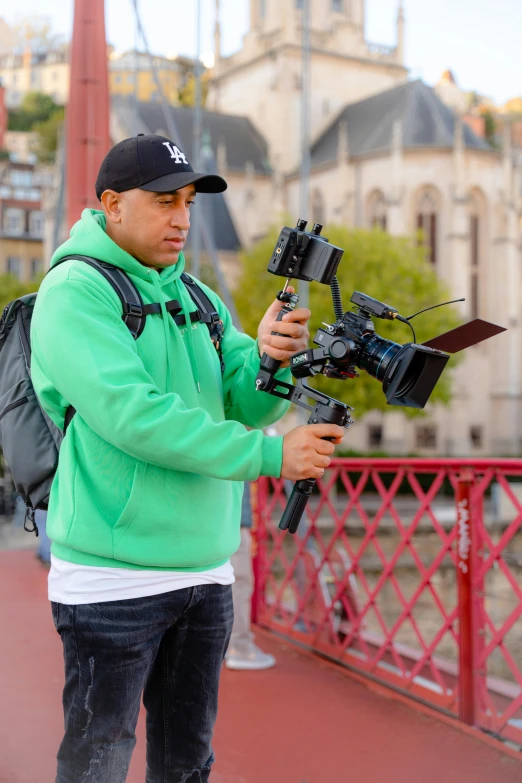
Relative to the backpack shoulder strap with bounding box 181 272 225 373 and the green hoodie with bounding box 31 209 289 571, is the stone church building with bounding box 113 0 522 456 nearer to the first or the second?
the backpack shoulder strap with bounding box 181 272 225 373

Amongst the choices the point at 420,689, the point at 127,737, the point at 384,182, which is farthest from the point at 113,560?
the point at 384,182

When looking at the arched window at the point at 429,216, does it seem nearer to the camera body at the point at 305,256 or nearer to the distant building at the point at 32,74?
the camera body at the point at 305,256

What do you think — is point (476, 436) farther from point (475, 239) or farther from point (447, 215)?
point (447, 215)

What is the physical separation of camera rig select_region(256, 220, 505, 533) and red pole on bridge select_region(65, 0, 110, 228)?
6449mm

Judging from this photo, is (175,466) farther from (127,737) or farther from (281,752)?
(281,752)

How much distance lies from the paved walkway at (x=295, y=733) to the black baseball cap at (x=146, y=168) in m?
2.55

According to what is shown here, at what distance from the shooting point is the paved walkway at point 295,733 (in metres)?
3.77

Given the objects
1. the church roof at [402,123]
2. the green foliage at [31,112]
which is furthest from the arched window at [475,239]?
the green foliage at [31,112]

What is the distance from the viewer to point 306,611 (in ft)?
20.2

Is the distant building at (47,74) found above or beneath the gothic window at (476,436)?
above

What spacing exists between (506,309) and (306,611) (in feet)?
Answer: 136

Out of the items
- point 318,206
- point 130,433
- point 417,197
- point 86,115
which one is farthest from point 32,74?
point 130,433

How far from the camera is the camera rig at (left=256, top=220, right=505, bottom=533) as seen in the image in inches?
83.8

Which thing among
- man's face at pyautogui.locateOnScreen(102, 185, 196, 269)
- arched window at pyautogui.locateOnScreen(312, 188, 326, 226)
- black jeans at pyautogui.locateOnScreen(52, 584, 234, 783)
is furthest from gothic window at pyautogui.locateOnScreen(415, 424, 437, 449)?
man's face at pyautogui.locateOnScreen(102, 185, 196, 269)
